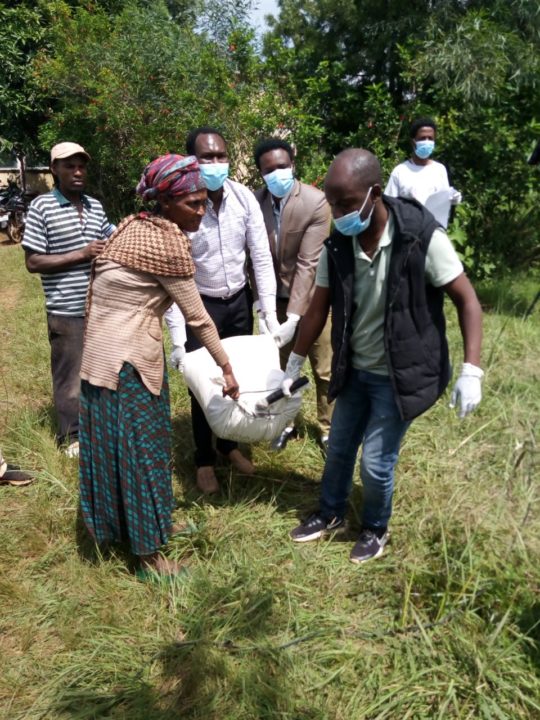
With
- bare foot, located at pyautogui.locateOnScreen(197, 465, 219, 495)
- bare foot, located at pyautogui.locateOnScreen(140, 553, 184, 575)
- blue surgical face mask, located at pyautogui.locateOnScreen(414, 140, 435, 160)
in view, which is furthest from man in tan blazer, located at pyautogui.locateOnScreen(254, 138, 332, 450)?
blue surgical face mask, located at pyautogui.locateOnScreen(414, 140, 435, 160)

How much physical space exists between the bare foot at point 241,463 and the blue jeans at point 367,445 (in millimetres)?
570

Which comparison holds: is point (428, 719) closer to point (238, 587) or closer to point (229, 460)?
point (238, 587)

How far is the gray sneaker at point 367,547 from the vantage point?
230 centimetres

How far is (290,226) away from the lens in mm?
2877

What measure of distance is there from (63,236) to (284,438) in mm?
1691

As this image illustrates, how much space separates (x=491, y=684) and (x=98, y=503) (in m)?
1.59

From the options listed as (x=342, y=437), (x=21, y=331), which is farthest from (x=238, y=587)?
(x=21, y=331)

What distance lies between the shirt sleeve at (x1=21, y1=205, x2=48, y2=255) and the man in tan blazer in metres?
1.18

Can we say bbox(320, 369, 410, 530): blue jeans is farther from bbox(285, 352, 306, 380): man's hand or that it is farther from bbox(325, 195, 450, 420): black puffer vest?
bbox(285, 352, 306, 380): man's hand

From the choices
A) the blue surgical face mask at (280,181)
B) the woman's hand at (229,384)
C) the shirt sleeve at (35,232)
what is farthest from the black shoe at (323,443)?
the shirt sleeve at (35,232)

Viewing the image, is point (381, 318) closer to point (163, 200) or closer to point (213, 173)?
point (163, 200)

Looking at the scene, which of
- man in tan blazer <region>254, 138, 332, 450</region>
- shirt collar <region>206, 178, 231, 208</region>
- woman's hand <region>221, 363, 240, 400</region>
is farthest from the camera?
man in tan blazer <region>254, 138, 332, 450</region>

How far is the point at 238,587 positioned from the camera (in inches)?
84.6

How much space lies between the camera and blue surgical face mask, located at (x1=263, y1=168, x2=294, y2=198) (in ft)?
9.25
